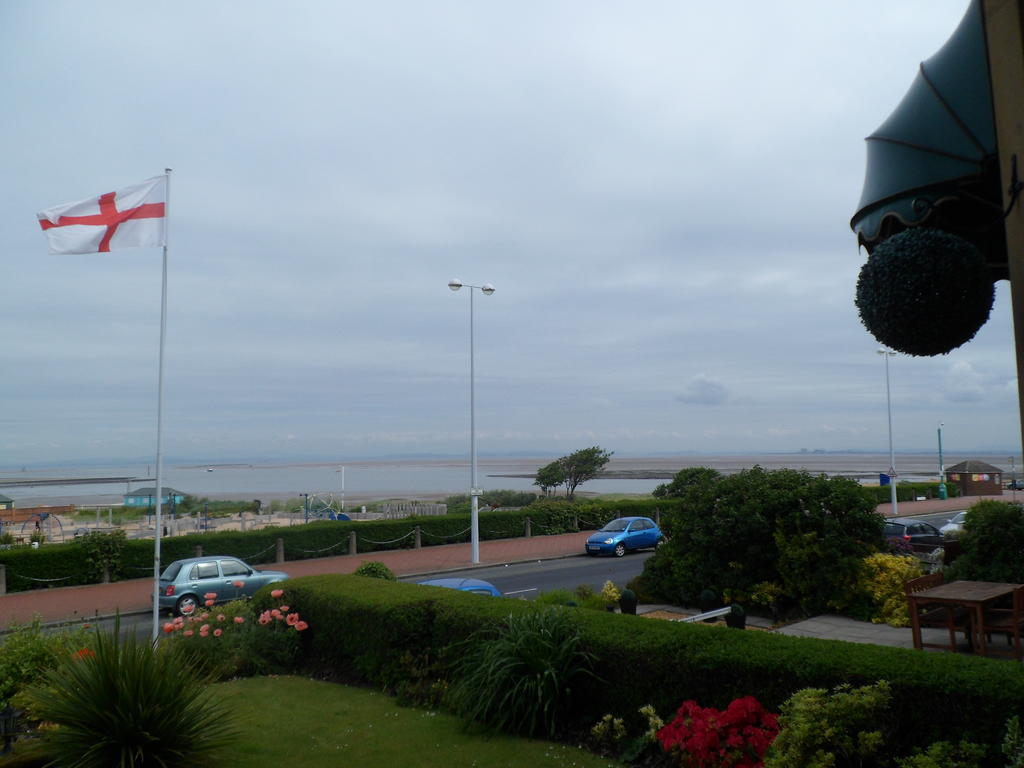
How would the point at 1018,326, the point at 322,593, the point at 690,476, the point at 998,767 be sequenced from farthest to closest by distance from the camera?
1. the point at 690,476
2. the point at 322,593
3. the point at 998,767
4. the point at 1018,326

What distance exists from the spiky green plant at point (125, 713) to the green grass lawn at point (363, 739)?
470mm

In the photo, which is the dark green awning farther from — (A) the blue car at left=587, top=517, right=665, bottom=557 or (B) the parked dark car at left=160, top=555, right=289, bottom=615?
(A) the blue car at left=587, top=517, right=665, bottom=557

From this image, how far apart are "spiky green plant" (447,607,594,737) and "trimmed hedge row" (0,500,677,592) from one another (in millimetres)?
8258

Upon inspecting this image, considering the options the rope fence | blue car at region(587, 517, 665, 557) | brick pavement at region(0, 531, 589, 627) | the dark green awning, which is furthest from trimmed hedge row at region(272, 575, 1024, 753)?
blue car at region(587, 517, 665, 557)

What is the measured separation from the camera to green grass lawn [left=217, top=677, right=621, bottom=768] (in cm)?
655

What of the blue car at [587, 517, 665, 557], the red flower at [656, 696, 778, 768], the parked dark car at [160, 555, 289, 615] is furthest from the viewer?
the blue car at [587, 517, 665, 557]

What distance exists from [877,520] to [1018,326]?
1128 cm

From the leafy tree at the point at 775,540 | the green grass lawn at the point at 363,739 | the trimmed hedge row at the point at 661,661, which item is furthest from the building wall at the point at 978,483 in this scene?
the green grass lawn at the point at 363,739

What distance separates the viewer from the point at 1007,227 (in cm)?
292

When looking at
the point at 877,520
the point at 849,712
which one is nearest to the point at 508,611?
the point at 849,712

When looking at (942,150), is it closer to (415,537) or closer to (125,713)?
(125,713)

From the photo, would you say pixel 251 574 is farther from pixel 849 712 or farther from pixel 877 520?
pixel 849 712

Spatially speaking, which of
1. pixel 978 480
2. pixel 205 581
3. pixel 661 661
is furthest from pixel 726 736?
pixel 978 480

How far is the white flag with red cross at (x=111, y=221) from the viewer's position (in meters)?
12.1
